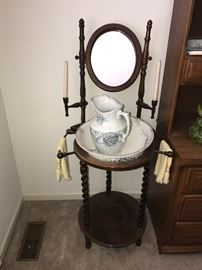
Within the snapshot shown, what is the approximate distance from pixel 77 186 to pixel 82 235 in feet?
1.13

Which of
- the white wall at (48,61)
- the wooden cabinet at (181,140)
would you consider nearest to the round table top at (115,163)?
the wooden cabinet at (181,140)

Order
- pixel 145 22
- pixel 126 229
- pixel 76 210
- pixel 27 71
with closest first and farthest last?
pixel 145 22
pixel 27 71
pixel 126 229
pixel 76 210

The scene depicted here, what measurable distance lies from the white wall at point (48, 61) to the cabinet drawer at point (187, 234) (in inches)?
24.4

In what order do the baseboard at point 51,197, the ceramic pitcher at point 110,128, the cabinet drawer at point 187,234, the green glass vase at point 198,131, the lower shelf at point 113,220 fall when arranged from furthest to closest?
the baseboard at point 51,197
the lower shelf at point 113,220
the cabinet drawer at point 187,234
the green glass vase at point 198,131
the ceramic pitcher at point 110,128

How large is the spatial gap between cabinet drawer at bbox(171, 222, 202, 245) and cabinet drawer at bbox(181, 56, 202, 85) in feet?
2.50

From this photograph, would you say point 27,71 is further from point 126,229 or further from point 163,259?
point 163,259

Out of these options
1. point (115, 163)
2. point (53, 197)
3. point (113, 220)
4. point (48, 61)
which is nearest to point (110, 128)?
point (115, 163)

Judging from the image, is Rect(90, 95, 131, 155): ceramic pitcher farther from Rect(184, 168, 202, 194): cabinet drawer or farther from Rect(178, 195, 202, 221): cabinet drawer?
Rect(178, 195, 202, 221): cabinet drawer

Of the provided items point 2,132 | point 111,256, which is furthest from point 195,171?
point 2,132

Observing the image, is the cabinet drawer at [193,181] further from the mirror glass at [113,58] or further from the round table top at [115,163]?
the mirror glass at [113,58]

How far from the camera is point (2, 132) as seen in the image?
1.49 meters

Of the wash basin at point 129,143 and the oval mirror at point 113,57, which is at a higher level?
the oval mirror at point 113,57

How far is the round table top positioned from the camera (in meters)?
1.09

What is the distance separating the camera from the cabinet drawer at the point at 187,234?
136cm
